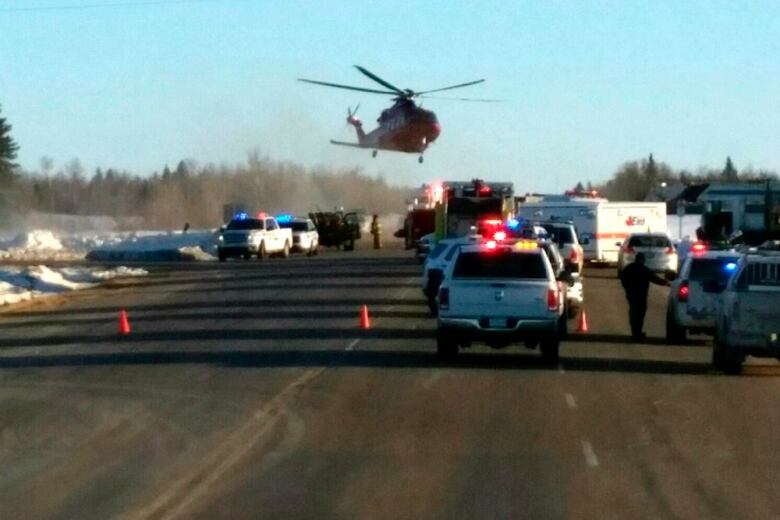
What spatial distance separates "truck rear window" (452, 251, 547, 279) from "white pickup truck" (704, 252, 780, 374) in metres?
2.98

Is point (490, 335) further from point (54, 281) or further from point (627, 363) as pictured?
point (54, 281)

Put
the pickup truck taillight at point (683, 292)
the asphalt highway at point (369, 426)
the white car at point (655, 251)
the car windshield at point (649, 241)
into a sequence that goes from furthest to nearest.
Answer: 1. the car windshield at point (649, 241)
2. the white car at point (655, 251)
3. the pickup truck taillight at point (683, 292)
4. the asphalt highway at point (369, 426)

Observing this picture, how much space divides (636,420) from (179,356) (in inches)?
394

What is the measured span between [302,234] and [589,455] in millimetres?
59580

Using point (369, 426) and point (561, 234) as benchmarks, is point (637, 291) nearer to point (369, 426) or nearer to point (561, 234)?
point (369, 426)

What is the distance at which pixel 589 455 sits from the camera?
14.6 m

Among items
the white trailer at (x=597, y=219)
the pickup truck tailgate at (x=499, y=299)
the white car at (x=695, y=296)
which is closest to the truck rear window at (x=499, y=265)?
the pickup truck tailgate at (x=499, y=299)

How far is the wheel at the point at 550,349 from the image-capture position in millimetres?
23297

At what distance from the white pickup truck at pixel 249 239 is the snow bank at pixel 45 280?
9.70 meters

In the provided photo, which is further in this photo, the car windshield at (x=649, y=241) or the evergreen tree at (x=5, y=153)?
the evergreen tree at (x=5, y=153)

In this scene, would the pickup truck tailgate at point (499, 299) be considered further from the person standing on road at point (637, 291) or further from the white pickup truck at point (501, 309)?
the person standing on road at point (637, 291)

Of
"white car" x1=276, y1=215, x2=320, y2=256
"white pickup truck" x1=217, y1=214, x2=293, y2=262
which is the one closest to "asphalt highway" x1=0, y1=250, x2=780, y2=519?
"white pickup truck" x1=217, y1=214, x2=293, y2=262

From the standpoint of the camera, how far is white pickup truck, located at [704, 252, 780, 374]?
21.5 metres

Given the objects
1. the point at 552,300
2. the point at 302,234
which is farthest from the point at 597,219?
the point at 552,300
